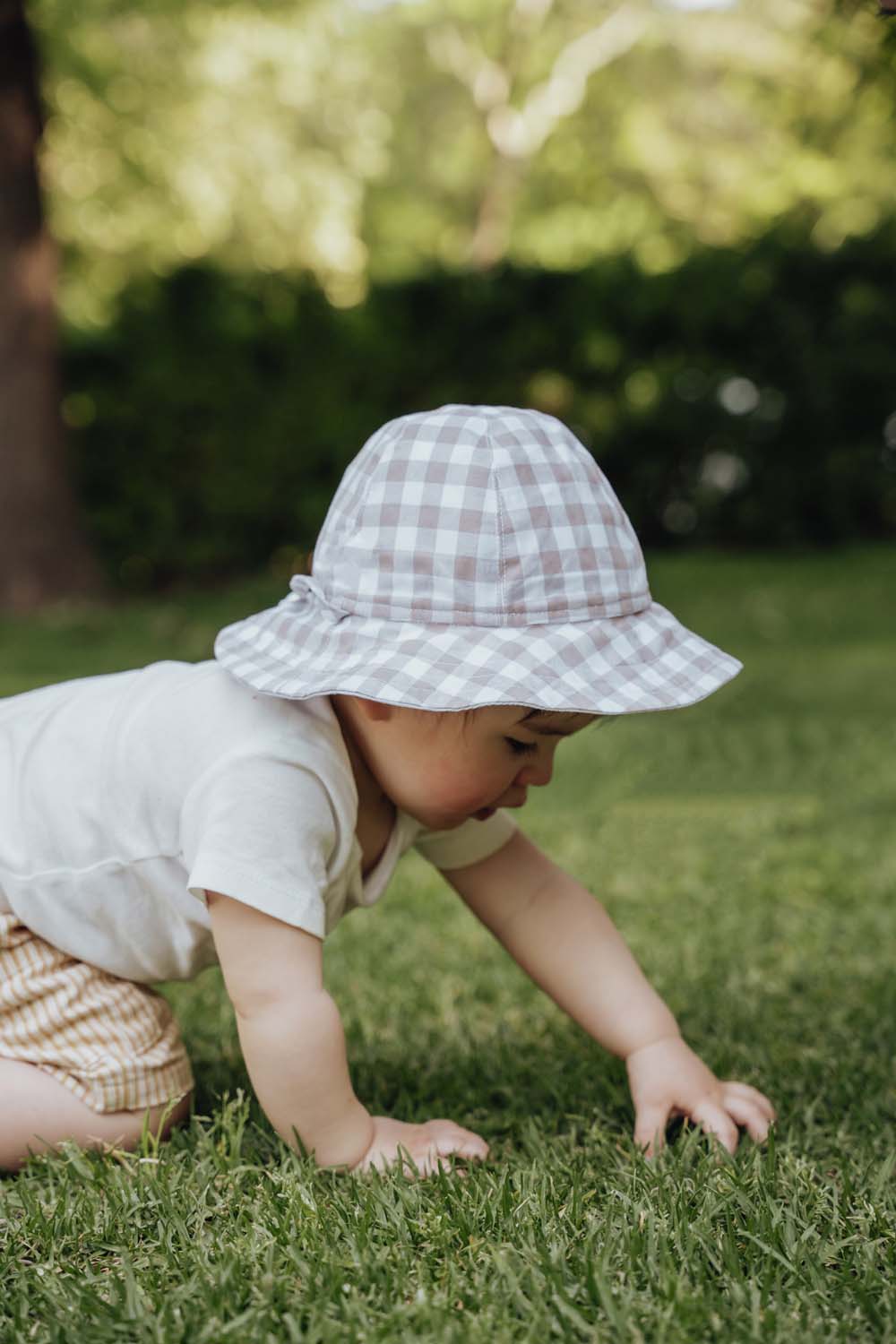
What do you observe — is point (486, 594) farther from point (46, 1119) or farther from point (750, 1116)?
point (46, 1119)

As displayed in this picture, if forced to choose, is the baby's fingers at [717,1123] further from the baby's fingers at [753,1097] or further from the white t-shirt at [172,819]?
the white t-shirt at [172,819]

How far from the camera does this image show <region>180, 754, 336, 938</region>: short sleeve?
1.86m

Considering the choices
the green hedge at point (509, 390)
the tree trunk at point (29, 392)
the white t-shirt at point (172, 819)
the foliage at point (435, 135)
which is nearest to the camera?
the white t-shirt at point (172, 819)

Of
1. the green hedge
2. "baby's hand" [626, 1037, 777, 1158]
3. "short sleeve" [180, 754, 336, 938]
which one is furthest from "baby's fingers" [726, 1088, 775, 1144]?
the green hedge

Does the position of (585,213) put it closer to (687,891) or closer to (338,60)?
(338,60)

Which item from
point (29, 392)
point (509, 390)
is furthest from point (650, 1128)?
point (509, 390)

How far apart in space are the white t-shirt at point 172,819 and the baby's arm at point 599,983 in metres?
0.10

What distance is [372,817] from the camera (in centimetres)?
218

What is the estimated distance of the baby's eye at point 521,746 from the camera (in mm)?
1972

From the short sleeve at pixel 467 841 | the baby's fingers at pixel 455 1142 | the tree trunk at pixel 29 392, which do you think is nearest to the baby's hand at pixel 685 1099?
the baby's fingers at pixel 455 1142

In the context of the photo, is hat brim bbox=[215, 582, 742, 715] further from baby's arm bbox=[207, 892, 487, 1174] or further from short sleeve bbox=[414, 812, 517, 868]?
short sleeve bbox=[414, 812, 517, 868]

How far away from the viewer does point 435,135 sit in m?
27.8

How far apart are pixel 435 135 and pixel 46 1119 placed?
1101 inches

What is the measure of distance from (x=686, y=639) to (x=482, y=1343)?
37.3 inches
